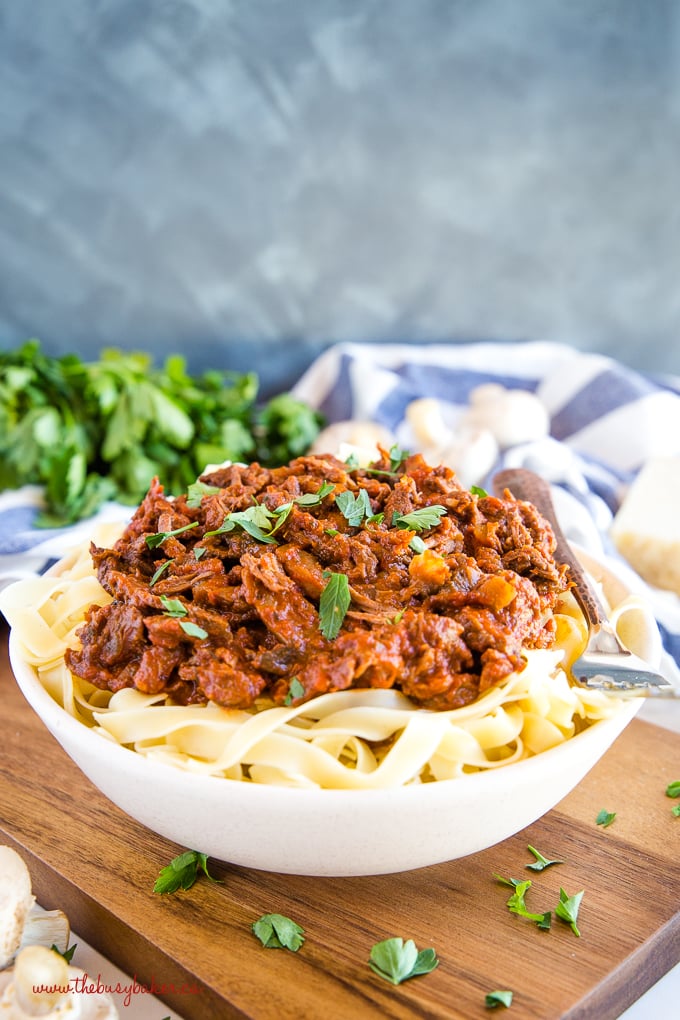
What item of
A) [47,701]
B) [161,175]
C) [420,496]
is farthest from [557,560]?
[161,175]

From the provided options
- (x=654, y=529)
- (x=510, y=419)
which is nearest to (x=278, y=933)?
(x=654, y=529)

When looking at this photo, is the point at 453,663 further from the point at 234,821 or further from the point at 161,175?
the point at 161,175

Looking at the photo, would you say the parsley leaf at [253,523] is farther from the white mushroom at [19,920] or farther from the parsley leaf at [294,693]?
the white mushroom at [19,920]

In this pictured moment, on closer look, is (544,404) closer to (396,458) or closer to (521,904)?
(396,458)

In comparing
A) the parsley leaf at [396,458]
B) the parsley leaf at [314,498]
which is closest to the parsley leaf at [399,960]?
the parsley leaf at [314,498]

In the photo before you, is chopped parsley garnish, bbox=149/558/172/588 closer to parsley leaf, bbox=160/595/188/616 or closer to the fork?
parsley leaf, bbox=160/595/188/616

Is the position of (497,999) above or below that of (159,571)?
below

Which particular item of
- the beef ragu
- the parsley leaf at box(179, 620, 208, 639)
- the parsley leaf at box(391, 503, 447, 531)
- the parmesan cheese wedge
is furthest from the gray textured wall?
the parsley leaf at box(179, 620, 208, 639)
